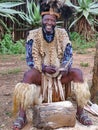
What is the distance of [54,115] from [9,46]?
596 centimetres

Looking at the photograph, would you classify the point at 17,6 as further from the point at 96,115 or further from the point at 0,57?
the point at 96,115

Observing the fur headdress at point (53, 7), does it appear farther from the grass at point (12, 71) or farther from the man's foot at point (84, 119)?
the grass at point (12, 71)

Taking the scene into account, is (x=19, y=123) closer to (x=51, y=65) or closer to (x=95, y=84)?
(x=51, y=65)

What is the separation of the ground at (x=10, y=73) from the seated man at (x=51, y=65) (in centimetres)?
33

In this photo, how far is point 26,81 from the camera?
439cm

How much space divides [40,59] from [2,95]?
4.34 ft

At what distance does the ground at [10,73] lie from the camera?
189 inches

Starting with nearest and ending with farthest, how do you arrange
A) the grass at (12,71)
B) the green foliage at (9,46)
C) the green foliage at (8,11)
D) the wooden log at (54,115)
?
1. the wooden log at (54,115)
2. the grass at (12,71)
3. the green foliage at (9,46)
4. the green foliage at (8,11)

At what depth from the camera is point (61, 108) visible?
4281 mm

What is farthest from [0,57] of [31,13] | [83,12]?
[83,12]

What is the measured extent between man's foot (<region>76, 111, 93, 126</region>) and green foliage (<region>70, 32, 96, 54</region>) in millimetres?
5159

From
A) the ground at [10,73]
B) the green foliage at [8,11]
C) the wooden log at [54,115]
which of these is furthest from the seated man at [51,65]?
the green foliage at [8,11]

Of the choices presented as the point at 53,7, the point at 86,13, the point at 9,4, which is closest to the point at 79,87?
the point at 53,7

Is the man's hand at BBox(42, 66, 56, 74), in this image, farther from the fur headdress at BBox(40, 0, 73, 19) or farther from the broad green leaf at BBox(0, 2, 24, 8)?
the broad green leaf at BBox(0, 2, 24, 8)
